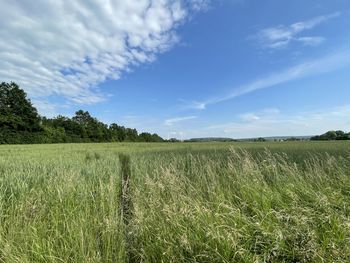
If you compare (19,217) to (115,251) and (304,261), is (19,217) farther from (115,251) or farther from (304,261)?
(304,261)

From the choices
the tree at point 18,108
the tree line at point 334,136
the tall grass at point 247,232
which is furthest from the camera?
the tree at point 18,108

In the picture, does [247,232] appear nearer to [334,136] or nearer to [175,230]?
[175,230]

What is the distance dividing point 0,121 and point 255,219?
5928 cm

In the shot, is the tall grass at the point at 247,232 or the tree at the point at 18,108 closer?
the tall grass at the point at 247,232

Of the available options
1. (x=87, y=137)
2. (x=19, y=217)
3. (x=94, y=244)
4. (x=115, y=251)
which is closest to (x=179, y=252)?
(x=115, y=251)

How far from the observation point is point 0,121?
170 feet

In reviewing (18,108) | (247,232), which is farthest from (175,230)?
(18,108)

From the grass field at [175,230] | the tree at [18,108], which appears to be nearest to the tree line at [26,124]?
the tree at [18,108]

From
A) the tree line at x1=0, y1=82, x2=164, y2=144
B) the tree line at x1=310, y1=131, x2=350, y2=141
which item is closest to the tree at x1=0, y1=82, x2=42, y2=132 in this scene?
the tree line at x1=0, y1=82, x2=164, y2=144

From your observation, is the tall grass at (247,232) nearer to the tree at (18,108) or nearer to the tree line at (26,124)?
the tree line at (26,124)

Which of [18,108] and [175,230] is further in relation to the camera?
[18,108]

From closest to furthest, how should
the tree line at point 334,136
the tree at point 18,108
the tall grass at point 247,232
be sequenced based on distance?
the tall grass at point 247,232 → the tree line at point 334,136 → the tree at point 18,108

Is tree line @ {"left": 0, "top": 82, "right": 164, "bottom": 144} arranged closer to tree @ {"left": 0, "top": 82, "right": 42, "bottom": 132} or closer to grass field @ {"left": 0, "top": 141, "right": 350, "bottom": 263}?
tree @ {"left": 0, "top": 82, "right": 42, "bottom": 132}

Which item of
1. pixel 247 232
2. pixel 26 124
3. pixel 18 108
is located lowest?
pixel 247 232
